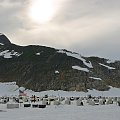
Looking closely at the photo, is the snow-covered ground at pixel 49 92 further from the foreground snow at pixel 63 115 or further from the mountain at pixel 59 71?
the foreground snow at pixel 63 115

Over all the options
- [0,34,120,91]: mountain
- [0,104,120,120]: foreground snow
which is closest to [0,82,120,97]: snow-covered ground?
[0,34,120,91]: mountain

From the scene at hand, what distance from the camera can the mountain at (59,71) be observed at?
524ft

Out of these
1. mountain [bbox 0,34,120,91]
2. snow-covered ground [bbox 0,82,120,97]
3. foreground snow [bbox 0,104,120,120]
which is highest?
mountain [bbox 0,34,120,91]

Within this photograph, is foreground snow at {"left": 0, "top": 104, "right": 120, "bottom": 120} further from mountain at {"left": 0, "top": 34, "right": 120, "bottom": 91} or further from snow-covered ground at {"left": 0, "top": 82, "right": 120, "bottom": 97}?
mountain at {"left": 0, "top": 34, "right": 120, "bottom": 91}

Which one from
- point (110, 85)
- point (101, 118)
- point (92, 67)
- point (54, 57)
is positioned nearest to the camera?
point (101, 118)

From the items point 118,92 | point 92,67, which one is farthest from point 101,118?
point 92,67

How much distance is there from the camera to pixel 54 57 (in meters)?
187

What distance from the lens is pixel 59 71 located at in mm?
169750

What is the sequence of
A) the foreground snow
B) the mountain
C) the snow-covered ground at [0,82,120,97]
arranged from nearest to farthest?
the foreground snow < the snow-covered ground at [0,82,120,97] < the mountain

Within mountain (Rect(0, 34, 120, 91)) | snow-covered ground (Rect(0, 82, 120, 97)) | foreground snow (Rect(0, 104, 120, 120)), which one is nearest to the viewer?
foreground snow (Rect(0, 104, 120, 120))

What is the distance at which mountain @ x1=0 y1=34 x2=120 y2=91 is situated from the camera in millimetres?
159625

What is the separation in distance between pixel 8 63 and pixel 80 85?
173 feet

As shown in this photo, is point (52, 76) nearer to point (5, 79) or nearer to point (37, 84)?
point (37, 84)

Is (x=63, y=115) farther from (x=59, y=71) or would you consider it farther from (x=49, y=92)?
(x=59, y=71)
